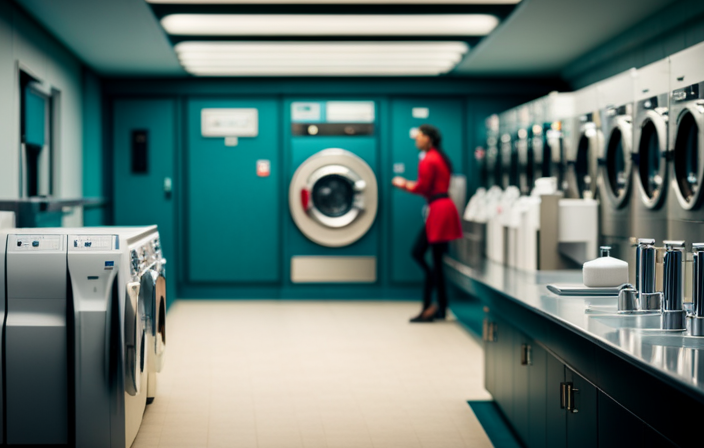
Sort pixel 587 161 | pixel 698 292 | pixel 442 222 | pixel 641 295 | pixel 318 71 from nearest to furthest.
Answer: pixel 698 292, pixel 641 295, pixel 587 161, pixel 442 222, pixel 318 71

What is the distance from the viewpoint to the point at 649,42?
16.3 feet

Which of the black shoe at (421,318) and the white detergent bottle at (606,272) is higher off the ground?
the white detergent bottle at (606,272)

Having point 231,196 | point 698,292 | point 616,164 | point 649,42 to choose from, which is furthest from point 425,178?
point 698,292

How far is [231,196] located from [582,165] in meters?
3.74

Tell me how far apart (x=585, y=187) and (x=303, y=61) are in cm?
279

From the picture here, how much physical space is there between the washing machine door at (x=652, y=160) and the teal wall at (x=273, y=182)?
3.41m

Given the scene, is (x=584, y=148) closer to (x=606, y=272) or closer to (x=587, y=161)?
(x=587, y=161)

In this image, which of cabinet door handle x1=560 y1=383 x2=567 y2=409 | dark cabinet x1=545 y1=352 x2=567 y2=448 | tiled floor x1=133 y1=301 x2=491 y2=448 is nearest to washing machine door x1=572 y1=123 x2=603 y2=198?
tiled floor x1=133 y1=301 x2=491 y2=448

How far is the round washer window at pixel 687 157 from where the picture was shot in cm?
334

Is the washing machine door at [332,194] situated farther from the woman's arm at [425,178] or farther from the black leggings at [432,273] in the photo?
the woman's arm at [425,178]

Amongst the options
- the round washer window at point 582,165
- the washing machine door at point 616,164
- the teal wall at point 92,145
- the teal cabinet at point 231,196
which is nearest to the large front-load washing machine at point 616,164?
the washing machine door at point 616,164

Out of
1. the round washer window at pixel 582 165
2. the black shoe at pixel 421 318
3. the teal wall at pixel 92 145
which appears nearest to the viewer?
the round washer window at pixel 582 165

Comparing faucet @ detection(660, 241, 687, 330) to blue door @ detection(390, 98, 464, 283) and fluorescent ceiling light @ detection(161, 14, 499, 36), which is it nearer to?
fluorescent ceiling light @ detection(161, 14, 499, 36)

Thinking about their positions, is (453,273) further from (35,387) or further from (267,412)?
(35,387)
